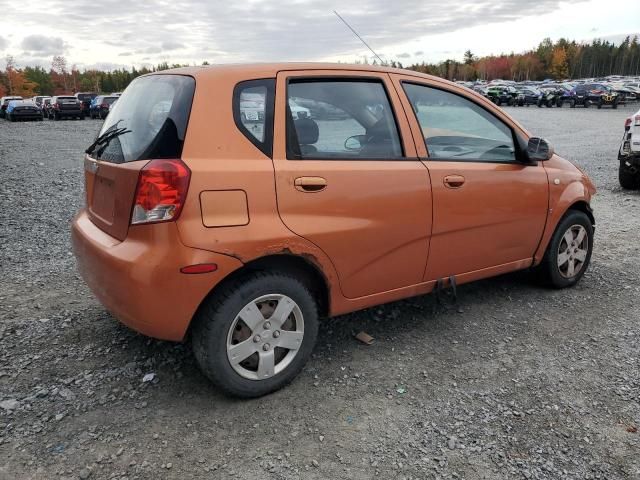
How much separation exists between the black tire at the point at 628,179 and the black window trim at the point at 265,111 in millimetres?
7766

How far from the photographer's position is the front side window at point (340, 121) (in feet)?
9.84

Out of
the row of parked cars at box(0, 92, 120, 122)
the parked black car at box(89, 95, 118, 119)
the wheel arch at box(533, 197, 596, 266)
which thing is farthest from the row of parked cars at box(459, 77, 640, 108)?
the wheel arch at box(533, 197, 596, 266)

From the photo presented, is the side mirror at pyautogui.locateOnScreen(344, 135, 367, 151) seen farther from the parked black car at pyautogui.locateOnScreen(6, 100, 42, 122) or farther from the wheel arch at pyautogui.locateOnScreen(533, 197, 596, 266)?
the parked black car at pyautogui.locateOnScreen(6, 100, 42, 122)

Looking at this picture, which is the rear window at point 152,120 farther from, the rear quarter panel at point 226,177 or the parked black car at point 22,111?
the parked black car at point 22,111

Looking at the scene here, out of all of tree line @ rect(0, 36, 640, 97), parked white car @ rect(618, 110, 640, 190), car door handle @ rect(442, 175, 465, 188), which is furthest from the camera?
tree line @ rect(0, 36, 640, 97)

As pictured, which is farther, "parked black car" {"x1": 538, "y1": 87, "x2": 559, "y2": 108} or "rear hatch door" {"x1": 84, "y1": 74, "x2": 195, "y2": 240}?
"parked black car" {"x1": 538, "y1": 87, "x2": 559, "y2": 108}

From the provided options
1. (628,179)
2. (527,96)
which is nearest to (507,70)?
(527,96)

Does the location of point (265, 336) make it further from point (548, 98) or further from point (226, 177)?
point (548, 98)

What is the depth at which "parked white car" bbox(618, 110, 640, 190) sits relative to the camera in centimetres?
824

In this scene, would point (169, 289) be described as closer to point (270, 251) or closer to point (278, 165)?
point (270, 251)

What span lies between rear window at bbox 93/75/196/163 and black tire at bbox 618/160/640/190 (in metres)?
8.14

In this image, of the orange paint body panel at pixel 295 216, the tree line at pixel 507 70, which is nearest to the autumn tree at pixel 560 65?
the tree line at pixel 507 70

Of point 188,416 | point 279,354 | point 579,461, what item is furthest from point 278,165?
point 579,461

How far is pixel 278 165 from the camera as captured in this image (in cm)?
284
